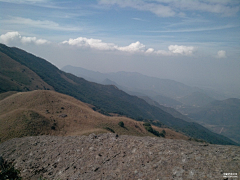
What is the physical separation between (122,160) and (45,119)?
2899 centimetres

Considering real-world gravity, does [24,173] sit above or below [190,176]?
below

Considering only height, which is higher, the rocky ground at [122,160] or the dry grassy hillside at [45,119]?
the rocky ground at [122,160]

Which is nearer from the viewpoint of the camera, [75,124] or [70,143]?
[70,143]

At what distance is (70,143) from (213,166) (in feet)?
47.8

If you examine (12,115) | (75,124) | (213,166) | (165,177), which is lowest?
(75,124)

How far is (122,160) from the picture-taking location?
12305 millimetres

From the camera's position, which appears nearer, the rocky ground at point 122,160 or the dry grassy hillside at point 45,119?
the rocky ground at point 122,160

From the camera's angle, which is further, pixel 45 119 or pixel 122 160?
pixel 45 119

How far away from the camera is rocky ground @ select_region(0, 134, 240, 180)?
372 inches

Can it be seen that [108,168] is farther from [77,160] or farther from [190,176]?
[190,176]

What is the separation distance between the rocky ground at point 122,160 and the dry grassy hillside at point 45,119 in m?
12.8

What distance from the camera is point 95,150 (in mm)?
14531

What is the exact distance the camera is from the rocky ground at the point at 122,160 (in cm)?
944

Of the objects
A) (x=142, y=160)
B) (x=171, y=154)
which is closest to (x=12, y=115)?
(x=142, y=160)
